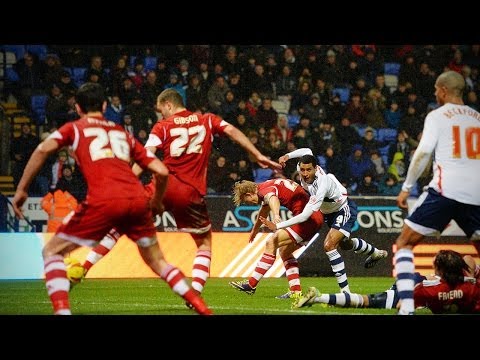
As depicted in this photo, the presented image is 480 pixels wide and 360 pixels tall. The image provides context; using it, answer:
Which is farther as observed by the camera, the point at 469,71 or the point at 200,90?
the point at 469,71

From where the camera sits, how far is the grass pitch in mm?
9750

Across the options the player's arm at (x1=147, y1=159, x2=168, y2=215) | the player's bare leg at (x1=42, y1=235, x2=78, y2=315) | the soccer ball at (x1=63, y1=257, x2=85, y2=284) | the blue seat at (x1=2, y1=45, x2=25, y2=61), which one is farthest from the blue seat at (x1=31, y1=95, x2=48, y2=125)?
the player's bare leg at (x1=42, y1=235, x2=78, y2=315)

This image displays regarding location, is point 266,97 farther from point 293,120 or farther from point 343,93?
point 343,93

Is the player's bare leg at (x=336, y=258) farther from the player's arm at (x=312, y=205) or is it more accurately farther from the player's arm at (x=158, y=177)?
the player's arm at (x=158, y=177)

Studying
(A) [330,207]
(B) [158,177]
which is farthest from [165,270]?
(A) [330,207]

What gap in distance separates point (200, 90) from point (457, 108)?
12226mm

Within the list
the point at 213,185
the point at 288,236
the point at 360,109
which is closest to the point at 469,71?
the point at 360,109

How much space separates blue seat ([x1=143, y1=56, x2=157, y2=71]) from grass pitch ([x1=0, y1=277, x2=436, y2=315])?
6491 millimetres

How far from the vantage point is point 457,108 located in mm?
8219

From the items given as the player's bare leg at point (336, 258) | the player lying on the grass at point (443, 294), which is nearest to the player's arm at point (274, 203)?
the player's bare leg at point (336, 258)

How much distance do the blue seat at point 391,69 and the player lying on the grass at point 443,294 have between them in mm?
14202

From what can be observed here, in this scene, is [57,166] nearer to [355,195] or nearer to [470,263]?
[355,195]

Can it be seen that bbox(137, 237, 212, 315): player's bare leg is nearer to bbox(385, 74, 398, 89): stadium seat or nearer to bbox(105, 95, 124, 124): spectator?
bbox(105, 95, 124, 124): spectator

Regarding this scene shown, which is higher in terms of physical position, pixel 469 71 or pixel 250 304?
pixel 469 71
